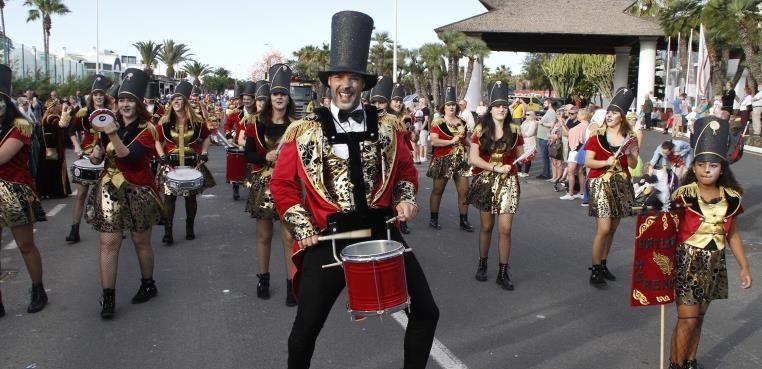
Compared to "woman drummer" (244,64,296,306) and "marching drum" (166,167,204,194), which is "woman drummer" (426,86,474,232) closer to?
"woman drummer" (244,64,296,306)

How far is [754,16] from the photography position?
25.6m

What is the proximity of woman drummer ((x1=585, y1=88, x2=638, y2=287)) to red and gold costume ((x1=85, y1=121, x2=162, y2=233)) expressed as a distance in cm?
401

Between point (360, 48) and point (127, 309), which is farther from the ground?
point (360, 48)

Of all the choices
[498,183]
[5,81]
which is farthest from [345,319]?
[5,81]

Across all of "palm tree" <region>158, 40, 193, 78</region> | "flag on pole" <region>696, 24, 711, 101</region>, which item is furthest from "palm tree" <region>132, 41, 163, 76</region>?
"flag on pole" <region>696, 24, 711, 101</region>

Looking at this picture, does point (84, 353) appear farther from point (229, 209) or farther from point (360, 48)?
point (229, 209)

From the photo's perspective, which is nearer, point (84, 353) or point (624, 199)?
point (84, 353)

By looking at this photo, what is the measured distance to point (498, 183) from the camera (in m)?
6.28

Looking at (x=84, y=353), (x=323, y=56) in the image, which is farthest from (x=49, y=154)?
(x=323, y=56)

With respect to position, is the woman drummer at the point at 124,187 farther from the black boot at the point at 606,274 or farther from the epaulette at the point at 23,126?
the black boot at the point at 606,274

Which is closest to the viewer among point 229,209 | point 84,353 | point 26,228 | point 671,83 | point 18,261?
point 84,353

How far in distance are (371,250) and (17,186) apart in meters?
3.51

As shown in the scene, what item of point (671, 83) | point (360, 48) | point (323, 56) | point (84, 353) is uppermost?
point (323, 56)

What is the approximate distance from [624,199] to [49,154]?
30.7 feet
